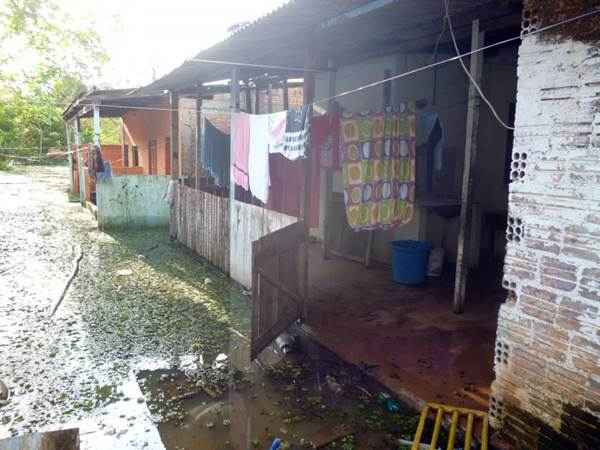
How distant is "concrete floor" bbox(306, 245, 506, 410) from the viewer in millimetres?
4398

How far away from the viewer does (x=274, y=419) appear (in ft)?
13.2

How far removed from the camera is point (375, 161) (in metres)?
5.93

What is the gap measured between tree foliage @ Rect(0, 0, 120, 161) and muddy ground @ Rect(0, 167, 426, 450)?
983 inches

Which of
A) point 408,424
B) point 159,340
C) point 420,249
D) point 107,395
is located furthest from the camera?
point 420,249

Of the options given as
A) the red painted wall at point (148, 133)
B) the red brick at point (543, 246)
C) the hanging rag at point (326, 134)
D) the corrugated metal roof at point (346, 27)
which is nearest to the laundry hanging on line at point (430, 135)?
the corrugated metal roof at point (346, 27)

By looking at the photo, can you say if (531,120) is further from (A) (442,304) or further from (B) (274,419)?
(A) (442,304)

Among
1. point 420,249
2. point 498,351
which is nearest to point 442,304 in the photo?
point 420,249

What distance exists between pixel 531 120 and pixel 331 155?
11.9 feet

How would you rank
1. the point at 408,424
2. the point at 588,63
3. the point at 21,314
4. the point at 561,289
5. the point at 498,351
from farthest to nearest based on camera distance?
the point at 21,314 → the point at 408,424 → the point at 498,351 → the point at 561,289 → the point at 588,63

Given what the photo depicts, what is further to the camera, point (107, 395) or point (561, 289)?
point (107, 395)

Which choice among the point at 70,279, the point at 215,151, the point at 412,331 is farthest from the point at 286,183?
the point at 70,279

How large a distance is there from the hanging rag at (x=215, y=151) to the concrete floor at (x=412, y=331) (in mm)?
2906

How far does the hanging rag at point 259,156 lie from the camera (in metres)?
6.26

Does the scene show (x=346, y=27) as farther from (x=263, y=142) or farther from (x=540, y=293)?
(x=540, y=293)
